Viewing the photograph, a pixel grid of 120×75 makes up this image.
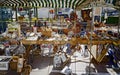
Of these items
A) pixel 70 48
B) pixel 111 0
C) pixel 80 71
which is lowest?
pixel 80 71

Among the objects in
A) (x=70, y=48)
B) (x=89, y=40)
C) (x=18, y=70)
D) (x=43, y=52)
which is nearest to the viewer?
(x=18, y=70)

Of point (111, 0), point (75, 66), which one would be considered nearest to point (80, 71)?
point (75, 66)

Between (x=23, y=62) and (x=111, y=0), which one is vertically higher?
(x=111, y=0)

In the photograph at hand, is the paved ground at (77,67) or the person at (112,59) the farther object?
the person at (112,59)

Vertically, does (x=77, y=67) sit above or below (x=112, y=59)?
below

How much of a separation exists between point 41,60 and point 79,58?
1.46 metres

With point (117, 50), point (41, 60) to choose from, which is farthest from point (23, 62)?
point (117, 50)

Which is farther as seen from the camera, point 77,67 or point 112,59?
point 112,59

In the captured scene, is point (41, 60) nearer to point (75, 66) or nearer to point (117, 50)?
point (75, 66)

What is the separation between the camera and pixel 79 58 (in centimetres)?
825

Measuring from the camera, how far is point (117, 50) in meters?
7.70

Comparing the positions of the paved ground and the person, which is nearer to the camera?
the paved ground

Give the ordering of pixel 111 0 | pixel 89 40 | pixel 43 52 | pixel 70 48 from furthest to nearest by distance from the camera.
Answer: pixel 43 52 → pixel 70 48 → pixel 111 0 → pixel 89 40

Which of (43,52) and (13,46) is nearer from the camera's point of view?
(13,46)
